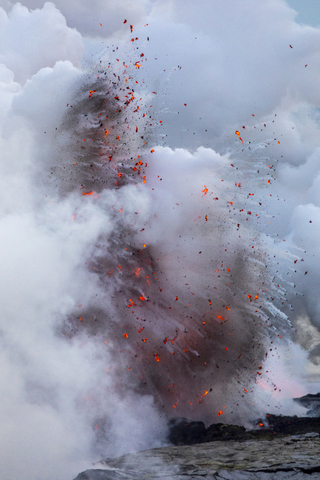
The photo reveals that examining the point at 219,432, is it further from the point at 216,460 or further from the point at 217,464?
the point at 217,464

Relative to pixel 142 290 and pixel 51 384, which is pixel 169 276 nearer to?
pixel 142 290

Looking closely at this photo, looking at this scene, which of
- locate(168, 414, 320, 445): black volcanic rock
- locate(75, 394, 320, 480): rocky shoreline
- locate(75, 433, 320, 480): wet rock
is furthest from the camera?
locate(168, 414, 320, 445): black volcanic rock

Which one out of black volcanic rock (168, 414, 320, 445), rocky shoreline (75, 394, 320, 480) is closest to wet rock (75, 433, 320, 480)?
rocky shoreline (75, 394, 320, 480)

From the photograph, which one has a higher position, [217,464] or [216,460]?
[216,460]

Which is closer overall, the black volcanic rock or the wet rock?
the wet rock

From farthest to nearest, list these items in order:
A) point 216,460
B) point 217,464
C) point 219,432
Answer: point 219,432 → point 216,460 → point 217,464

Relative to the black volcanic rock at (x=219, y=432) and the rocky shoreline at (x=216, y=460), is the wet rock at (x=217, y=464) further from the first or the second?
the black volcanic rock at (x=219, y=432)

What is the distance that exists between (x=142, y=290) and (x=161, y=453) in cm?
2064

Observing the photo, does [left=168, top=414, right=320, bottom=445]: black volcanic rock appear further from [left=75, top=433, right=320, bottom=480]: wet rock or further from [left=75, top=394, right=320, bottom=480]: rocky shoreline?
[left=75, top=433, right=320, bottom=480]: wet rock

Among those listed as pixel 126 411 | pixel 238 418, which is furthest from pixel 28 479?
pixel 238 418

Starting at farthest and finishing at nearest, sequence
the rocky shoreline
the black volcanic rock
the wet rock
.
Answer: the black volcanic rock
the rocky shoreline
the wet rock

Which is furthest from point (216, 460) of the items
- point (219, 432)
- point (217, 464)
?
point (219, 432)

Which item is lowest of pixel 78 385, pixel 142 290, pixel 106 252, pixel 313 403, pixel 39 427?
pixel 313 403

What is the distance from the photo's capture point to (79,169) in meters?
45.5
